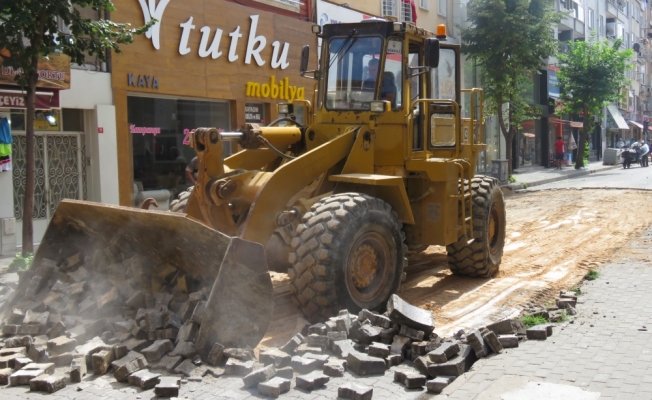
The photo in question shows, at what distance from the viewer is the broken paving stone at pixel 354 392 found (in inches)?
195

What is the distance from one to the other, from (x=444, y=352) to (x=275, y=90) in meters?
13.2

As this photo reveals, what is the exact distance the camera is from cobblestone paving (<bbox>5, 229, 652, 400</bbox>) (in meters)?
5.14

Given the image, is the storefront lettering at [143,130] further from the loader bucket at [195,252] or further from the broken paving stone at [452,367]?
the broken paving stone at [452,367]

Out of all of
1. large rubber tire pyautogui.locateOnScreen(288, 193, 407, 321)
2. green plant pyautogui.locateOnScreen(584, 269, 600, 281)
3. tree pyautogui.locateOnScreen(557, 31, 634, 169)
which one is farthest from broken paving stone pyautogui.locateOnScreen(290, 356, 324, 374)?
tree pyautogui.locateOnScreen(557, 31, 634, 169)

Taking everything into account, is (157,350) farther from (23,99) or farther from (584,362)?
(23,99)

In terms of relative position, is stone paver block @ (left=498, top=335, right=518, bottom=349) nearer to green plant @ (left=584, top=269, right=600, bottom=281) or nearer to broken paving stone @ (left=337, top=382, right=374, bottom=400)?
broken paving stone @ (left=337, top=382, right=374, bottom=400)

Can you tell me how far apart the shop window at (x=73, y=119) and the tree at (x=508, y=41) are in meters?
15.2

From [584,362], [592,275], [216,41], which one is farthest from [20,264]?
[216,41]

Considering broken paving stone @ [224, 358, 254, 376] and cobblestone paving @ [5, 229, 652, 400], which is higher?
broken paving stone @ [224, 358, 254, 376]

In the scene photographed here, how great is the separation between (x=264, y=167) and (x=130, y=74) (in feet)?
22.3

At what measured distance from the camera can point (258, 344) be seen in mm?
6215

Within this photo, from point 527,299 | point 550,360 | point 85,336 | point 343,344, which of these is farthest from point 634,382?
point 85,336

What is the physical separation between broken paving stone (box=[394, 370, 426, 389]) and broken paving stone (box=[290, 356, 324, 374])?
0.62m

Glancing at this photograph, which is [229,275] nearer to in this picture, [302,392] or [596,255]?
[302,392]
